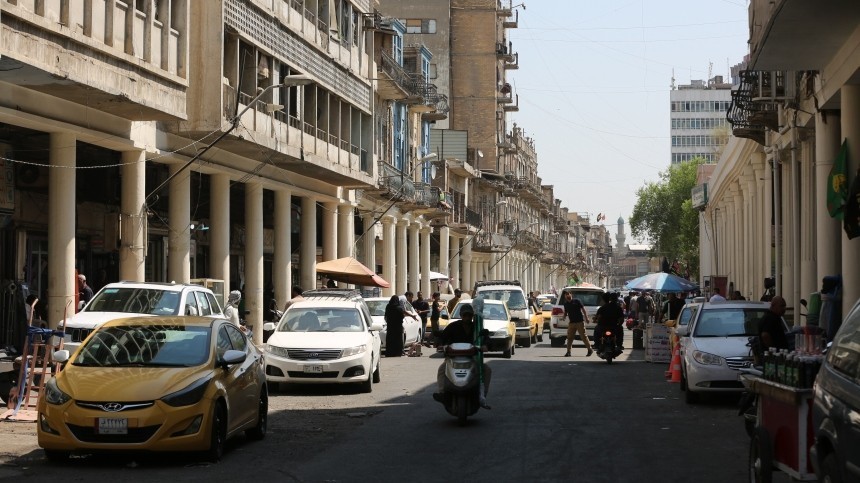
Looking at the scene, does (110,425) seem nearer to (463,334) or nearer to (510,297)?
(463,334)

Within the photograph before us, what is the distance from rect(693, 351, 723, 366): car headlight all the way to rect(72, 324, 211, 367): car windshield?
894cm

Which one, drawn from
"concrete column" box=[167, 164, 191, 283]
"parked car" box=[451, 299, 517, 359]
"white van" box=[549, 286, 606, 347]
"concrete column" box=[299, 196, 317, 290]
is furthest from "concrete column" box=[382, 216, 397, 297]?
"concrete column" box=[167, 164, 191, 283]

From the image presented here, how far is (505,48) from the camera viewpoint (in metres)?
94.6

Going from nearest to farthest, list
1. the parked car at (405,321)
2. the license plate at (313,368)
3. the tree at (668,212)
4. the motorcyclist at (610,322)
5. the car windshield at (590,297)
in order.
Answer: the license plate at (313,368), the motorcyclist at (610,322), the parked car at (405,321), the car windshield at (590,297), the tree at (668,212)

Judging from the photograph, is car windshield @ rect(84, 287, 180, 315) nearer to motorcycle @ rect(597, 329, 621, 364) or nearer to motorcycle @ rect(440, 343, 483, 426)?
motorcycle @ rect(440, 343, 483, 426)

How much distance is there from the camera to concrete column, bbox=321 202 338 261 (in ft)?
148

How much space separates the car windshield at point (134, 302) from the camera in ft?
70.3

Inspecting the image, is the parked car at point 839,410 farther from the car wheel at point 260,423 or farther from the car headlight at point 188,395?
the car wheel at point 260,423

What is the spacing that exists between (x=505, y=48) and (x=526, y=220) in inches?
1085

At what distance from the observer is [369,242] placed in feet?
173

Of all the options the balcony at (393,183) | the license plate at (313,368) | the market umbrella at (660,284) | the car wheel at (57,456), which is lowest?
the car wheel at (57,456)

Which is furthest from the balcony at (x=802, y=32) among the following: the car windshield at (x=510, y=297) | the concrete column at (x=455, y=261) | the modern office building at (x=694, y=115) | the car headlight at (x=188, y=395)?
the modern office building at (x=694, y=115)

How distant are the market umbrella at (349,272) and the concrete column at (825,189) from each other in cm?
1743

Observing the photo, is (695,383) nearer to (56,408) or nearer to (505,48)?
(56,408)
